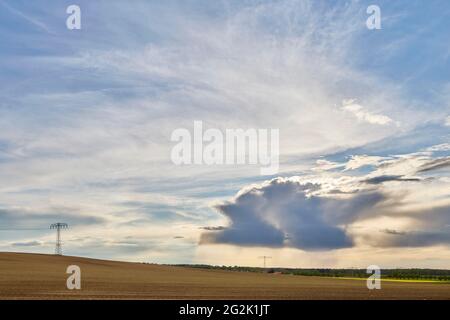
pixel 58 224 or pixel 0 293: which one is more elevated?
pixel 58 224
